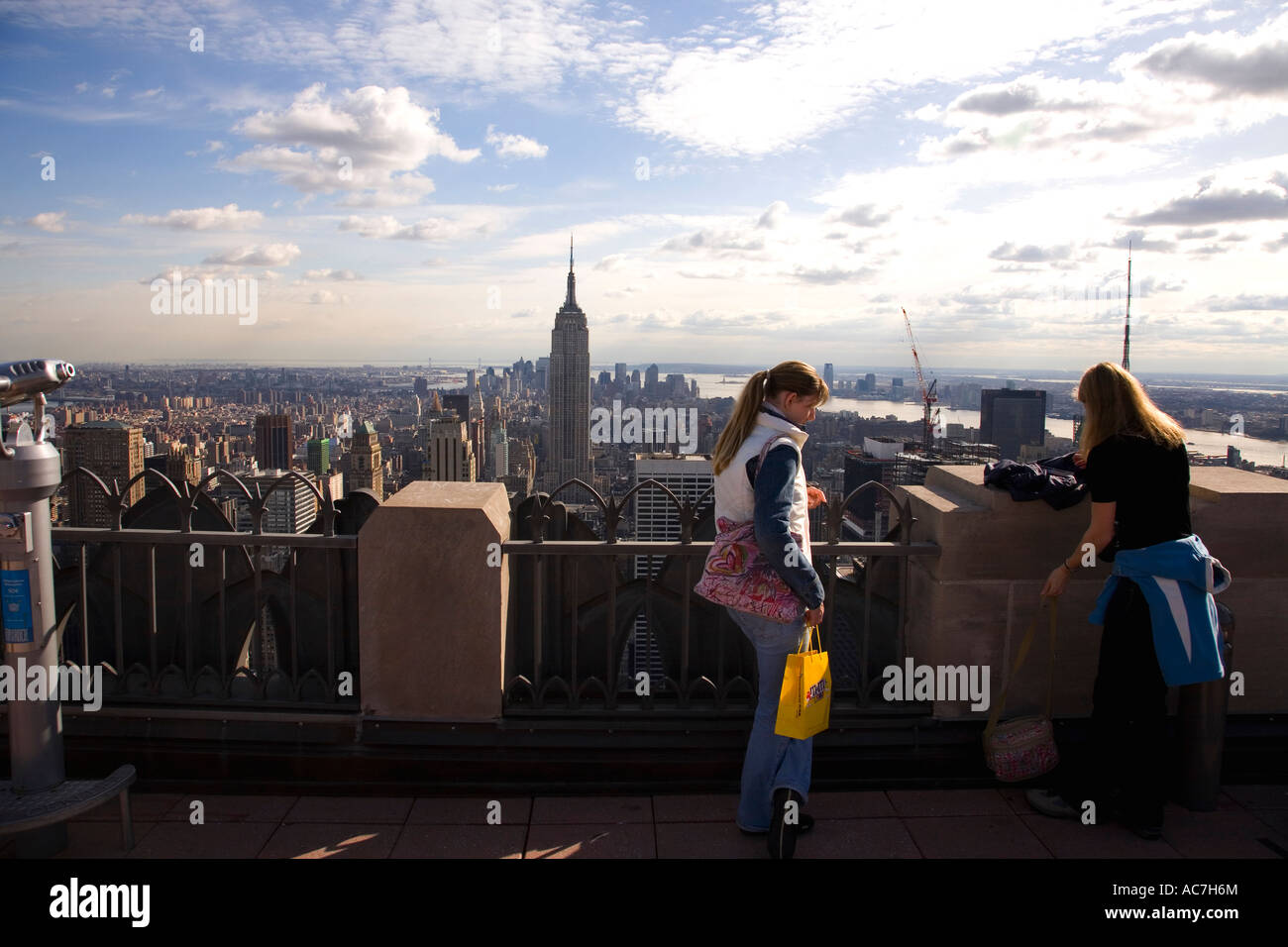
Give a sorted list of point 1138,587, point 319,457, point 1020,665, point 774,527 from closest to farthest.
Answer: point 774,527 < point 1138,587 < point 1020,665 < point 319,457

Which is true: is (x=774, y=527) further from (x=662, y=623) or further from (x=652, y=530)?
(x=662, y=623)

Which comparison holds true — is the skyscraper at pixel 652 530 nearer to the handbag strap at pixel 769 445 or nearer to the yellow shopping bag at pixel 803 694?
the handbag strap at pixel 769 445

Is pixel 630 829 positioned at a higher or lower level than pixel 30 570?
lower

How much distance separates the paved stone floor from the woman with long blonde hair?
280mm

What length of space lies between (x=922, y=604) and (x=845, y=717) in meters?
0.68

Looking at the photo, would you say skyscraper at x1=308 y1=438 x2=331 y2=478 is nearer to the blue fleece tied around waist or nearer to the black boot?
the black boot

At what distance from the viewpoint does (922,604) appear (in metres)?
4.38

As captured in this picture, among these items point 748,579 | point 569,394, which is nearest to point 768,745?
point 748,579

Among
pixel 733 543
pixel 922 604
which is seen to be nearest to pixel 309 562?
pixel 733 543

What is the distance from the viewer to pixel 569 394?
201ft

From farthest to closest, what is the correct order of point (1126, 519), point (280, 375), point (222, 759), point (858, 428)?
point (280, 375), point (858, 428), point (222, 759), point (1126, 519)

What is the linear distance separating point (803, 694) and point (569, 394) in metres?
58.6

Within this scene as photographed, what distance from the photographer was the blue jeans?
3463mm
